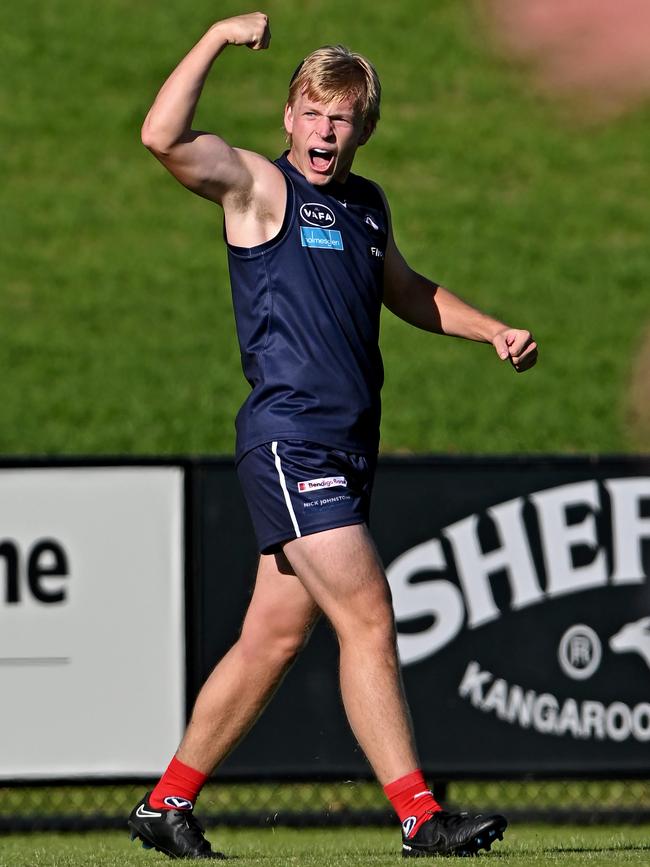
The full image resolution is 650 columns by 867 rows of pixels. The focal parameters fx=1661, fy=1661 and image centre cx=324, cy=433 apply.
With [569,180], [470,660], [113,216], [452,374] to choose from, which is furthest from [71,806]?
[569,180]

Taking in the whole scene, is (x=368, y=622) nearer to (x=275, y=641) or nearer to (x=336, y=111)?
(x=275, y=641)

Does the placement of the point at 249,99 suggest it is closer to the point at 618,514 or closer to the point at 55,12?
the point at 55,12

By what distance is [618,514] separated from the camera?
6824mm

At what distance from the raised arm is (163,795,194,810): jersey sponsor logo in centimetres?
173

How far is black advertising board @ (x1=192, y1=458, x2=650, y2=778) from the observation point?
6766 millimetres

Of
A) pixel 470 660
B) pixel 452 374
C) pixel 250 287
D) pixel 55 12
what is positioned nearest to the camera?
pixel 250 287

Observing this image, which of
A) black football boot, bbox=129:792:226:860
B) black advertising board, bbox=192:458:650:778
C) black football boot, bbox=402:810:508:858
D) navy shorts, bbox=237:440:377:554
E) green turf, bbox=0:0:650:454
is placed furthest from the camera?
green turf, bbox=0:0:650:454

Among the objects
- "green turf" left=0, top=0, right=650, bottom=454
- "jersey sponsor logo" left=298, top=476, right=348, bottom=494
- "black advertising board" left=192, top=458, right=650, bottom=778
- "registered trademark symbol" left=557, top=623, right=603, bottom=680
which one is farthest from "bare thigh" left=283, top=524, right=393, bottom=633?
"green turf" left=0, top=0, right=650, bottom=454

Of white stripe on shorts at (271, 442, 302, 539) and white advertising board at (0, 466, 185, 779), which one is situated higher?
white stripe on shorts at (271, 442, 302, 539)

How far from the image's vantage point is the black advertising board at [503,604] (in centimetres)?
677

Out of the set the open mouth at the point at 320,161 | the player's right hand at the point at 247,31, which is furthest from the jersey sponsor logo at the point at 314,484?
the player's right hand at the point at 247,31

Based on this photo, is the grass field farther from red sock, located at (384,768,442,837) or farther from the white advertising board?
the white advertising board

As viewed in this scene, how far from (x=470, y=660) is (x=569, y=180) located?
9791 mm

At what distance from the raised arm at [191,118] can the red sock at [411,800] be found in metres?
1.65
